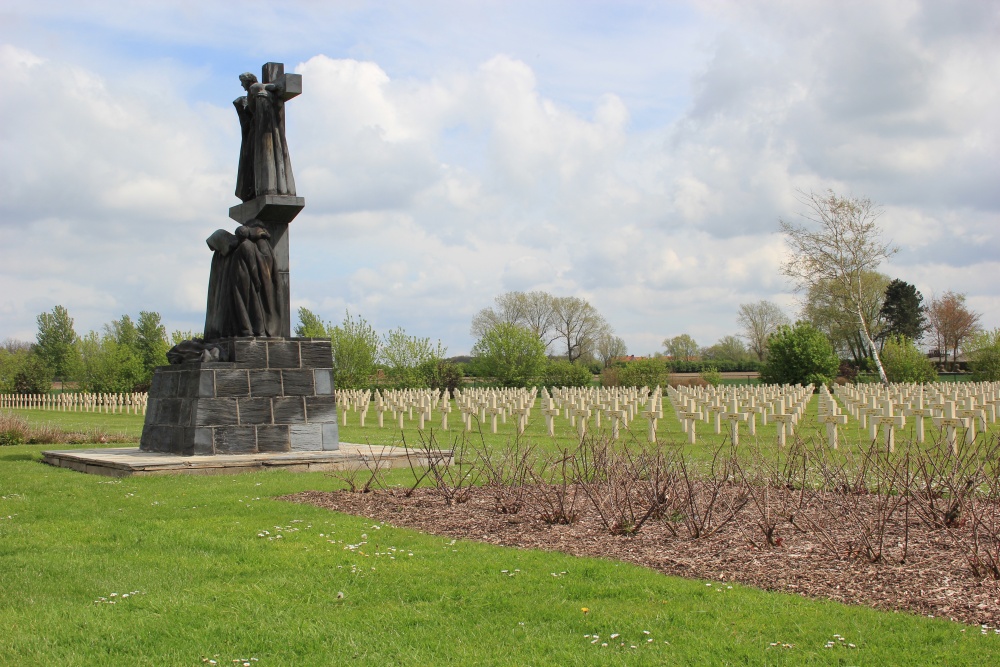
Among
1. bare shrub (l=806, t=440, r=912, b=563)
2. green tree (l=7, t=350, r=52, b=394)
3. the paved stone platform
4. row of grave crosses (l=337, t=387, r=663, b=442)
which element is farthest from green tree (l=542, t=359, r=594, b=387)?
bare shrub (l=806, t=440, r=912, b=563)

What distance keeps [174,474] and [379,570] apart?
19.5ft

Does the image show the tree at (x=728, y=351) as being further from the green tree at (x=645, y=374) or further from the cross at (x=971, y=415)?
the cross at (x=971, y=415)

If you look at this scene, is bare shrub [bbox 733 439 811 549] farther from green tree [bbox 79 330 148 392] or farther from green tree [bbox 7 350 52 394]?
green tree [bbox 7 350 52 394]

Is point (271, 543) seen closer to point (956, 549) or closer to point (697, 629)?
point (697, 629)

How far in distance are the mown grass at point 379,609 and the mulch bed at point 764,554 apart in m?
0.28

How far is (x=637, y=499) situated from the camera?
776cm

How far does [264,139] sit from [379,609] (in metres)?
9.56

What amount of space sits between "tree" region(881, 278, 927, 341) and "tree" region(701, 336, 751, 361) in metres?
11.8

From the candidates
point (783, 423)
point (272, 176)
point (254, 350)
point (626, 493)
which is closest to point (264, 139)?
point (272, 176)

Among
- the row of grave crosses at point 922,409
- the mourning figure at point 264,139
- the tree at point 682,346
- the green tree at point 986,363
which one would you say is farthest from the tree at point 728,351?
the mourning figure at point 264,139

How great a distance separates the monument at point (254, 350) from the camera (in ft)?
39.8

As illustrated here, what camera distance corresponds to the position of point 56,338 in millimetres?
70875

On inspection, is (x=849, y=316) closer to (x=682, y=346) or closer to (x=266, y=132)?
(x=682, y=346)

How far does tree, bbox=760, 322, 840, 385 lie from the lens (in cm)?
4441
